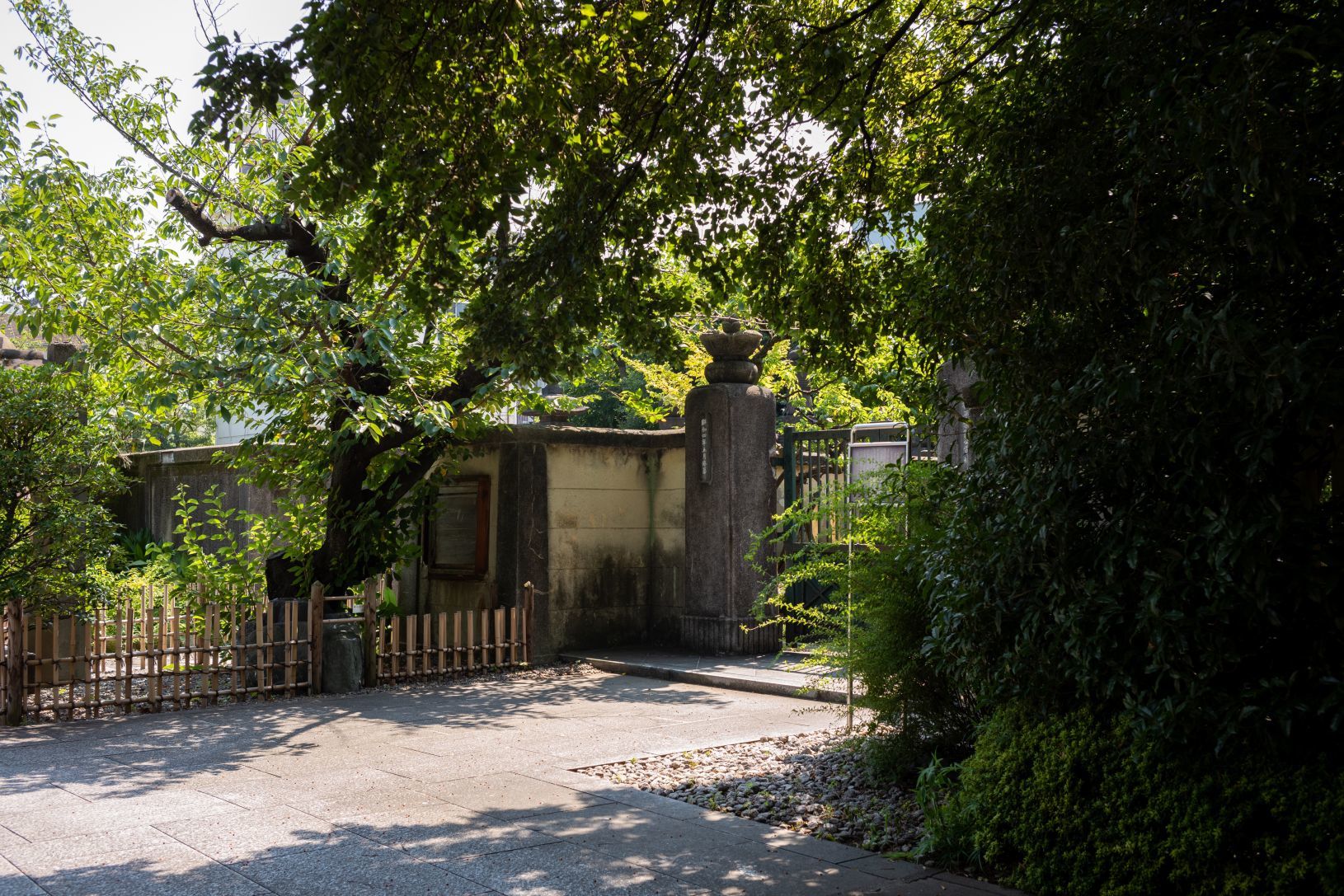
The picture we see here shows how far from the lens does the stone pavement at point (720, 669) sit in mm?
10195

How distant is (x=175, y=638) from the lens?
31.2 ft

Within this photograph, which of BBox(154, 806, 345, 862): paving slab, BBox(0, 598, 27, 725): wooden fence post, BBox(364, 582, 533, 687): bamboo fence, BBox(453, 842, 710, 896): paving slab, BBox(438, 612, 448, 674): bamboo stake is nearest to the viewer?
BBox(453, 842, 710, 896): paving slab

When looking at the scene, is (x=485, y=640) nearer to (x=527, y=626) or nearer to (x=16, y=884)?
(x=527, y=626)

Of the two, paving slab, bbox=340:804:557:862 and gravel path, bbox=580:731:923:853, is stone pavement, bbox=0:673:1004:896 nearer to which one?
paving slab, bbox=340:804:557:862

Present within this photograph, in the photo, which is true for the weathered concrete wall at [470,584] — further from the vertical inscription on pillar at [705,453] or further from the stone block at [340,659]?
the vertical inscription on pillar at [705,453]

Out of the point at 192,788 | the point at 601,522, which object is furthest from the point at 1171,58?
the point at 601,522

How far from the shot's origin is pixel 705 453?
1247 cm

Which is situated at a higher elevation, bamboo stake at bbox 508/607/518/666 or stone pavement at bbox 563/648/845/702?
bamboo stake at bbox 508/607/518/666

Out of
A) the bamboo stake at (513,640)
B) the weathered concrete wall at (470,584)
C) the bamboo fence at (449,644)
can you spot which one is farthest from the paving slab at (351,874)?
the weathered concrete wall at (470,584)

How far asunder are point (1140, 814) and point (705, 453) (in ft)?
27.4

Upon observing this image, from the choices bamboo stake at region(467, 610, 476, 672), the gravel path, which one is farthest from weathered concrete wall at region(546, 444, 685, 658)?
the gravel path

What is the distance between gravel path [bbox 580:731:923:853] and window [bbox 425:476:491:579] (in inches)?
214

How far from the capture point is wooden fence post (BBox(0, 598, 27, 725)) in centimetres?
855

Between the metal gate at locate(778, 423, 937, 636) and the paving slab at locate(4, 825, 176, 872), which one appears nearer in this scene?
the paving slab at locate(4, 825, 176, 872)
